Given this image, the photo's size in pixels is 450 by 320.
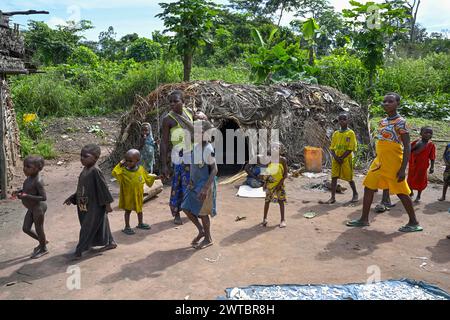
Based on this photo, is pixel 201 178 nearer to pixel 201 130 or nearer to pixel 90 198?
pixel 201 130

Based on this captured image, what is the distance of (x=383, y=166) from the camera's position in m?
5.18

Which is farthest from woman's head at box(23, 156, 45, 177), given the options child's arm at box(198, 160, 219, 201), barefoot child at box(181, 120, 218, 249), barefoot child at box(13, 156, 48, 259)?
child's arm at box(198, 160, 219, 201)

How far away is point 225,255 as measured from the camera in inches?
183

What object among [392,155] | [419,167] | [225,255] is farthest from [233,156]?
[225,255]

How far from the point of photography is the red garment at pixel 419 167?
6758 mm

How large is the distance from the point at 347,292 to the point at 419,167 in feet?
13.1

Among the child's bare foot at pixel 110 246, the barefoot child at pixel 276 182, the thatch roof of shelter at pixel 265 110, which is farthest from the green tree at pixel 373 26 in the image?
the child's bare foot at pixel 110 246

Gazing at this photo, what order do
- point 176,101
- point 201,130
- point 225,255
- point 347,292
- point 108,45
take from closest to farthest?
point 347,292
point 201,130
point 225,255
point 176,101
point 108,45

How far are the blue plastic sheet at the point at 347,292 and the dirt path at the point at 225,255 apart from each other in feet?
0.59

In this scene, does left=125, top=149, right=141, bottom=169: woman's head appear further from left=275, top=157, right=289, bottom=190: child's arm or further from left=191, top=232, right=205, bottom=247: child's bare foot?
left=275, top=157, right=289, bottom=190: child's arm

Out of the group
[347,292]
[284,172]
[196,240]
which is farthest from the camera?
[284,172]
